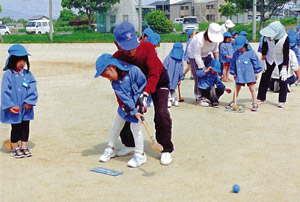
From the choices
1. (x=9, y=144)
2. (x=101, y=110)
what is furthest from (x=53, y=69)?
(x=9, y=144)

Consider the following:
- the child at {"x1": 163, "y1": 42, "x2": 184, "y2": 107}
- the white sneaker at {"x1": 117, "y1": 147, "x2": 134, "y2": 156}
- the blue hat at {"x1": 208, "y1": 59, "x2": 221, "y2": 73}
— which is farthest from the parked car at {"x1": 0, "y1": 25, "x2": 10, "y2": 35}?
the white sneaker at {"x1": 117, "y1": 147, "x2": 134, "y2": 156}

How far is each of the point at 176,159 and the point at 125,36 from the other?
69.0 inches

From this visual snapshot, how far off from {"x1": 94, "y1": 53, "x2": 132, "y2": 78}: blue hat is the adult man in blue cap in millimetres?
154

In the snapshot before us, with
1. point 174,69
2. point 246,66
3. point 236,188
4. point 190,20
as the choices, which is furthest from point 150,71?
point 190,20

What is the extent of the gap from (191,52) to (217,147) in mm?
3235

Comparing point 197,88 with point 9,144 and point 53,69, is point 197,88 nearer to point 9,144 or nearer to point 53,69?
point 9,144

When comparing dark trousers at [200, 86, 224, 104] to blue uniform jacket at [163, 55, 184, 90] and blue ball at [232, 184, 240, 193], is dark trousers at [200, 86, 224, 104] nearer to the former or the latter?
blue uniform jacket at [163, 55, 184, 90]

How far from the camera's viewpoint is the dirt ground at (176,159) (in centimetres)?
460

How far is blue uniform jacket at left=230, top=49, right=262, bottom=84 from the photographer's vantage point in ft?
28.8

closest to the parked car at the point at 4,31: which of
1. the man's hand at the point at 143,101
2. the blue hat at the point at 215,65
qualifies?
the blue hat at the point at 215,65

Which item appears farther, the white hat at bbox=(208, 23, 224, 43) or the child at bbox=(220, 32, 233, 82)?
the child at bbox=(220, 32, 233, 82)

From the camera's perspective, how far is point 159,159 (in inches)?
226

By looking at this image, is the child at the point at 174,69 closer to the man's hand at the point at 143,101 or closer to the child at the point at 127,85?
the child at the point at 127,85

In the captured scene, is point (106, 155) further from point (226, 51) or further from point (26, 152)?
Result: point (226, 51)
